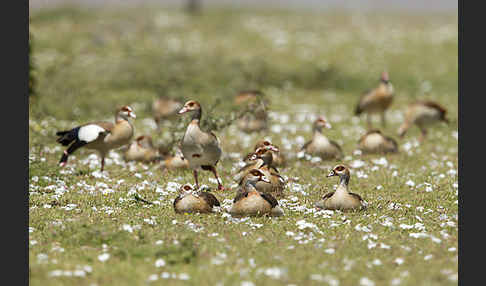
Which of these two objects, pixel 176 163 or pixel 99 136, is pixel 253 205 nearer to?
pixel 176 163

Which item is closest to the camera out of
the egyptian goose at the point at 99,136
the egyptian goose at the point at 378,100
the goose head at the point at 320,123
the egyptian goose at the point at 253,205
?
the egyptian goose at the point at 253,205

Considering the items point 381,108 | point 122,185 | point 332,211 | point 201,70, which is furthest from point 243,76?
point 332,211

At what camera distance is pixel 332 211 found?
12.9 m

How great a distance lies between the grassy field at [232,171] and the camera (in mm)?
9750

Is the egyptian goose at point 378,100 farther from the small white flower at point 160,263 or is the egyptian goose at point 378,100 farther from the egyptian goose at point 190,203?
the small white flower at point 160,263

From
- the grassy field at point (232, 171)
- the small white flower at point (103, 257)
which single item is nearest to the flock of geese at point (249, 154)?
the grassy field at point (232, 171)

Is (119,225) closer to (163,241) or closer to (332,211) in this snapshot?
(163,241)

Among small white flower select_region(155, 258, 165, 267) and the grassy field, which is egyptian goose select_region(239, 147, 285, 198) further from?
small white flower select_region(155, 258, 165, 267)

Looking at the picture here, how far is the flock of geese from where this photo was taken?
41.3ft

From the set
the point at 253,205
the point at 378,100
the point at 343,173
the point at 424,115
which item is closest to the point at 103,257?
the point at 253,205

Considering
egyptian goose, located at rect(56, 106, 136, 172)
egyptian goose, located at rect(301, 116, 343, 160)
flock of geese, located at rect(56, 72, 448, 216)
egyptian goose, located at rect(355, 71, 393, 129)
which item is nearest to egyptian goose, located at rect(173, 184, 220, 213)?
flock of geese, located at rect(56, 72, 448, 216)

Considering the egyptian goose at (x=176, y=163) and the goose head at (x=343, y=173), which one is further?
the egyptian goose at (x=176, y=163)

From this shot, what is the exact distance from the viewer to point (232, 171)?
17.7 metres

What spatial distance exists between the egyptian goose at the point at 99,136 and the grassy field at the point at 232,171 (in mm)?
729
